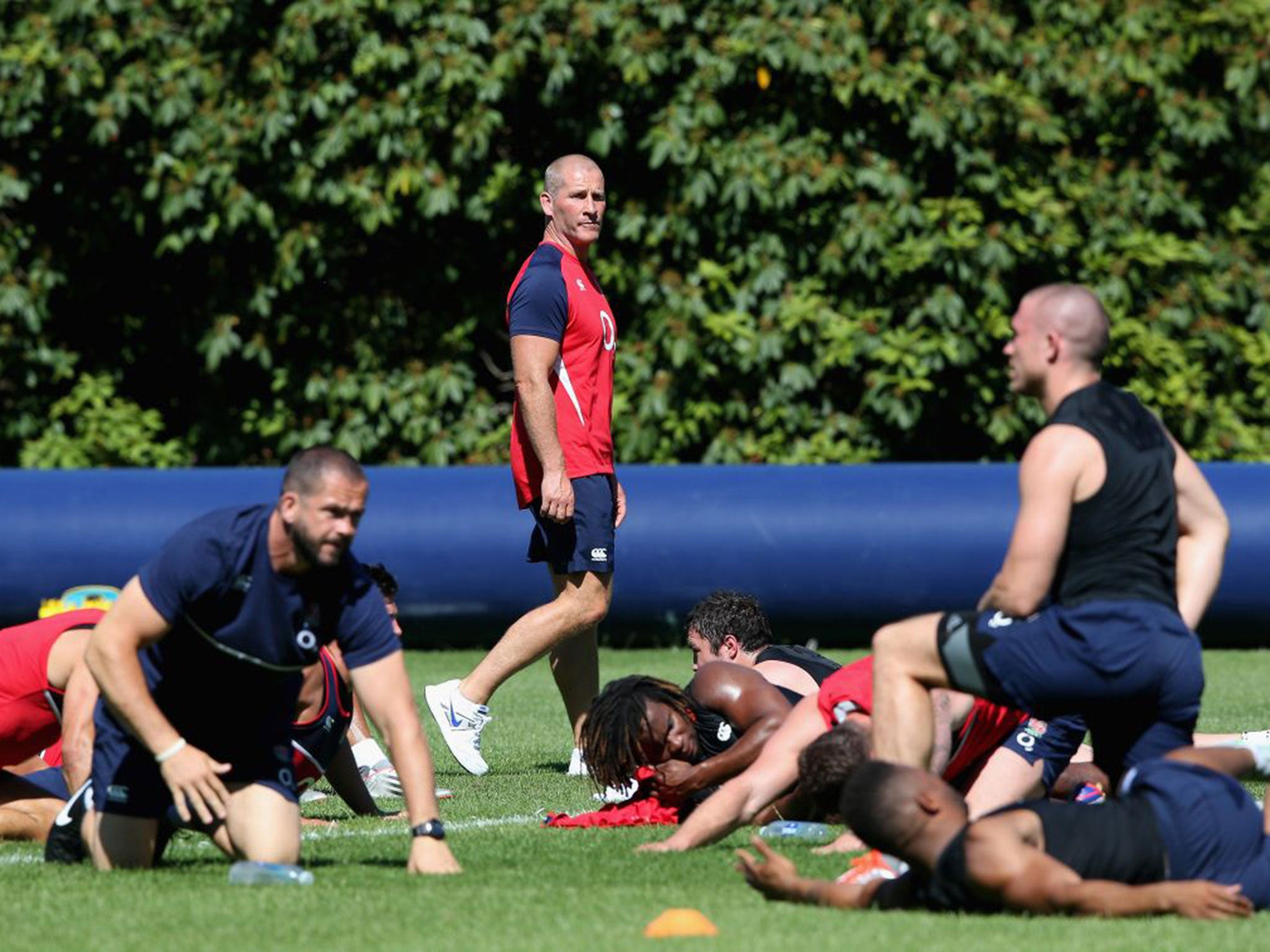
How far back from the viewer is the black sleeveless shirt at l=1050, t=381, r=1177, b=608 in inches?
219

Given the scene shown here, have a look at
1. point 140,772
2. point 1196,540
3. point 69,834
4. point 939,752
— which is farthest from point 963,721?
point 69,834

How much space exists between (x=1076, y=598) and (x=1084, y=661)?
7.1 inches

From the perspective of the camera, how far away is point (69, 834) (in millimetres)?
6512

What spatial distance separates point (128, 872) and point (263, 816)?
474 millimetres

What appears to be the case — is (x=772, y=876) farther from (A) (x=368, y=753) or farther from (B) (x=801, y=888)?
(A) (x=368, y=753)

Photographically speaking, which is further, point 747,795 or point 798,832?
point 798,832

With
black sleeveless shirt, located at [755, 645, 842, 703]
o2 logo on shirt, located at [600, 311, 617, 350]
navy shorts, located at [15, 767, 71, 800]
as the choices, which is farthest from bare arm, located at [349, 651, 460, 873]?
o2 logo on shirt, located at [600, 311, 617, 350]

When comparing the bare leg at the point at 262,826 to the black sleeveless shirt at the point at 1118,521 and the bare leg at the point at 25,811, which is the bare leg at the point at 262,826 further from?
the black sleeveless shirt at the point at 1118,521

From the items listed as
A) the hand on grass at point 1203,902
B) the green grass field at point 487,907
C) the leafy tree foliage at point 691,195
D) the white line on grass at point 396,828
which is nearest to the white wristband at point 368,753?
the green grass field at point 487,907

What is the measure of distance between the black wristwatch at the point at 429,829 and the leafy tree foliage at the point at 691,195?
35.5 ft

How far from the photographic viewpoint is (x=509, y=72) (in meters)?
16.5

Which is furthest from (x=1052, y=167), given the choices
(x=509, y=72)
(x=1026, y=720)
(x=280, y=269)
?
(x=1026, y=720)

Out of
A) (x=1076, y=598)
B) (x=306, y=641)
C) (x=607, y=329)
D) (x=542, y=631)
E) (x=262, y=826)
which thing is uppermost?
(x=607, y=329)

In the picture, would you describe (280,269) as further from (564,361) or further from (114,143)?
(564,361)
